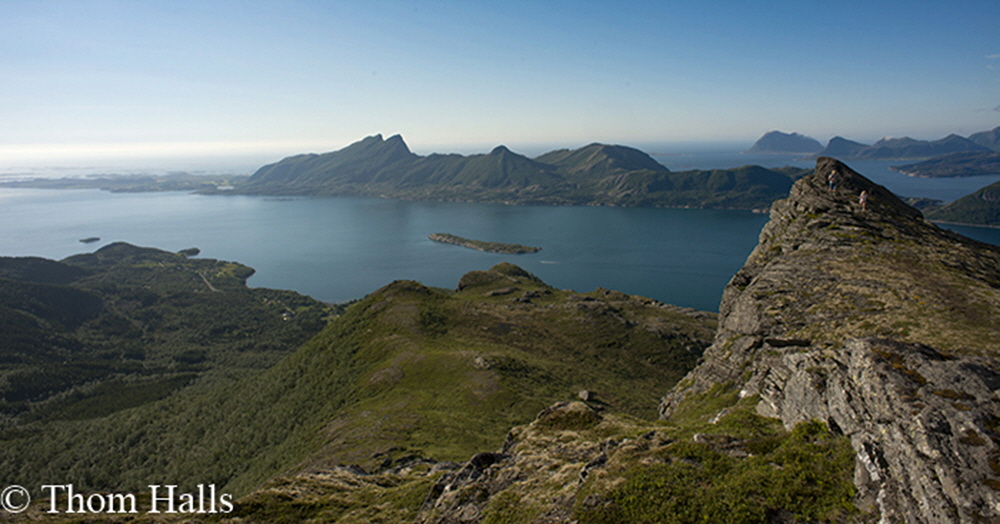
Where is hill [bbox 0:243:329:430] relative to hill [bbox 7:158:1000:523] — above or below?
below

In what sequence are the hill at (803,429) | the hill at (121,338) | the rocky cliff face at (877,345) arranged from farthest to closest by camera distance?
the hill at (121,338), the hill at (803,429), the rocky cliff face at (877,345)

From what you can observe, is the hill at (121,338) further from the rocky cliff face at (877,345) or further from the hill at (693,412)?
the rocky cliff face at (877,345)

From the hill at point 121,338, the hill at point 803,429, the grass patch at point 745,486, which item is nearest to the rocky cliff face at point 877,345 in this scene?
the hill at point 803,429

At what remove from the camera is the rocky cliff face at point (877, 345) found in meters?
12.9

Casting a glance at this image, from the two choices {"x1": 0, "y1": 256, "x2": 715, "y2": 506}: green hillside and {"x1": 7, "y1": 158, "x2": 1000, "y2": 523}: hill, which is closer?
{"x1": 7, "y1": 158, "x2": 1000, "y2": 523}: hill

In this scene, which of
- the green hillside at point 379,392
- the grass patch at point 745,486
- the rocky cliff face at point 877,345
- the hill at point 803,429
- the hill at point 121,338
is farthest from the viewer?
the hill at point 121,338

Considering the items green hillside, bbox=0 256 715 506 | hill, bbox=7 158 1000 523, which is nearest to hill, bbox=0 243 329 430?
green hillside, bbox=0 256 715 506

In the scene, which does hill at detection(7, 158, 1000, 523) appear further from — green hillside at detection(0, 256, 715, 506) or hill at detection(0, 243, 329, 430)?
hill at detection(0, 243, 329, 430)

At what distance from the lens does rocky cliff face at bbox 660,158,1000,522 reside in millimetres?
12906

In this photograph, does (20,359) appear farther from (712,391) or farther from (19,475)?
(712,391)

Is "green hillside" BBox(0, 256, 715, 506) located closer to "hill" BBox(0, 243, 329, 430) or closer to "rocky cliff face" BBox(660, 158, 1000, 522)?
"hill" BBox(0, 243, 329, 430)

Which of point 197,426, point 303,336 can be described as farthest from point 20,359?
point 197,426

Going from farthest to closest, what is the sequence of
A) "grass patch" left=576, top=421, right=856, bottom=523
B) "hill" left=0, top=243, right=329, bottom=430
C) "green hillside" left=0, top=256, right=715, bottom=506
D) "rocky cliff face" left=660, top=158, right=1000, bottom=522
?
1. "hill" left=0, top=243, right=329, bottom=430
2. "green hillside" left=0, top=256, right=715, bottom=506
3. "grass patch" left=576, top=421, right=856, bottom=523
4. "rocky cliff face" left=660, top=158, right=1000, bottom=522

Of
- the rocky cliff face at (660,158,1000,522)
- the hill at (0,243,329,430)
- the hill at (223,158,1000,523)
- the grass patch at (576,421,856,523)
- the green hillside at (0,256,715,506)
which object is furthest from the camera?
the hill at (0,243,329,430)
